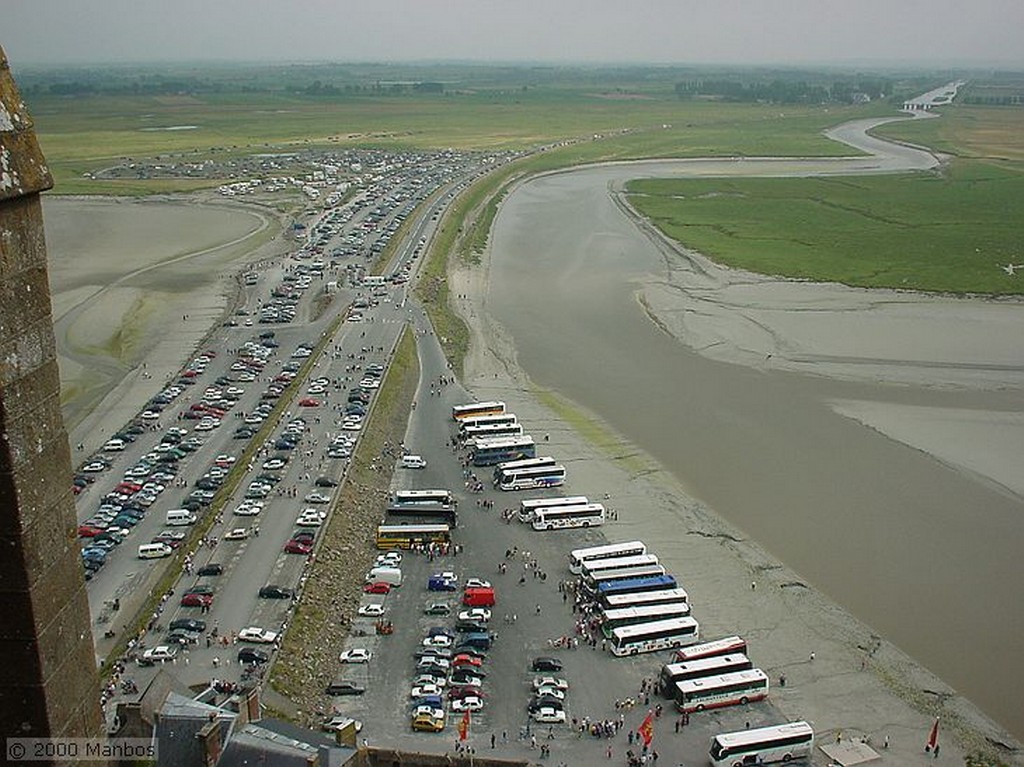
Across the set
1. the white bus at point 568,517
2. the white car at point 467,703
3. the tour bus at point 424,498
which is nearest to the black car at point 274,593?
the white car at point 467,703

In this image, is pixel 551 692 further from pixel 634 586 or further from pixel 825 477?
pixel 825 477

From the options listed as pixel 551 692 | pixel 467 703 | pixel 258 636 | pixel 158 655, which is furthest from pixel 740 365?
pixel 158 655

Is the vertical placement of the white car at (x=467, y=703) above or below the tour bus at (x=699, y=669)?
below

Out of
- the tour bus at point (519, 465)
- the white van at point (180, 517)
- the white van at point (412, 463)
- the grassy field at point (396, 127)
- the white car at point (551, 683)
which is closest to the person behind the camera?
the white car at point (551, 683)

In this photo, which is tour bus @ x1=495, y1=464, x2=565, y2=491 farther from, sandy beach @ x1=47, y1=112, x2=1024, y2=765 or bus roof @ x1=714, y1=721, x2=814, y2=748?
bus roof @ x1=714, y1=721, x2=814, y2=748

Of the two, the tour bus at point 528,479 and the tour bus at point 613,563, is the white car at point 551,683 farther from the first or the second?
the tour bus at point 528,479

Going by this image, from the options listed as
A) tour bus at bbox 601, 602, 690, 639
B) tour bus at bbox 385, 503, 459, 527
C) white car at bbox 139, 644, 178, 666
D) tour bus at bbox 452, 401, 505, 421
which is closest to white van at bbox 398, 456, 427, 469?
tour bus at bbox 452, 401, 505, 421
